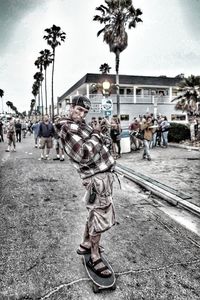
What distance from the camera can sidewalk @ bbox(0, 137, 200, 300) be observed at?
2.51 metres

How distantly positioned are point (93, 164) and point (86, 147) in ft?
0.72

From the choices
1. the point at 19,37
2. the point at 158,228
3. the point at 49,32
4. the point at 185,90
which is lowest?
the point at 158,228

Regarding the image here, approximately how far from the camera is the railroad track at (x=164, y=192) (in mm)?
5063

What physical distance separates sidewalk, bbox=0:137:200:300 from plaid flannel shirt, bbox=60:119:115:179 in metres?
1.15

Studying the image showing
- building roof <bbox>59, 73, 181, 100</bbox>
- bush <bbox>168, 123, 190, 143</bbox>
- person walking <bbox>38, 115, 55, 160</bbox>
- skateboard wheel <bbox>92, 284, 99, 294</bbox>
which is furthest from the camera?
building roof <bbox>59, 73, 181, 100</bbox>

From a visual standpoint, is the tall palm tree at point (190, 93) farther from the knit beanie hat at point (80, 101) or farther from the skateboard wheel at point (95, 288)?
the skateboard wheel at point (95, 288)

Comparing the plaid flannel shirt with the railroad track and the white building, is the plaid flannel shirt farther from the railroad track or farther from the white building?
the white building

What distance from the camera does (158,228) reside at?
4055 mm

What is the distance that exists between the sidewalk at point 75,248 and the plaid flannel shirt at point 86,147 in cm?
115

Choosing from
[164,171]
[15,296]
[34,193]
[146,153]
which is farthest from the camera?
[146,153]

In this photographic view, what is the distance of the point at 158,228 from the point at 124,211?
35.4 inches

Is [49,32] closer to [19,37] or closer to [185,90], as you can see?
[19,37]

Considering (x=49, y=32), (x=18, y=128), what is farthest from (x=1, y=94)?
(x=18, y=128)

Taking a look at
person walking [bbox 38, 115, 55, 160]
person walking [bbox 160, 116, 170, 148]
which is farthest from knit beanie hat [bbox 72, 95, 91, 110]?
person walking [bbox 160, 116, 170, 148]
